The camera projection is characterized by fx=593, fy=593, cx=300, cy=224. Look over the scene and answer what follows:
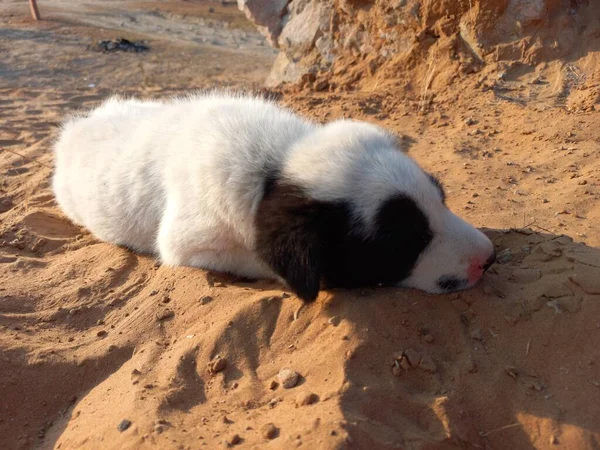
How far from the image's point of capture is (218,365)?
3.31 metres

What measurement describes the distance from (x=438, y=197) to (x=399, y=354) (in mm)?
1002

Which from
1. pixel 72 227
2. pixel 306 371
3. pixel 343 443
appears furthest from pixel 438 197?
pixel 72 227

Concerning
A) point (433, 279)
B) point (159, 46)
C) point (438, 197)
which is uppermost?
point (438, 197)

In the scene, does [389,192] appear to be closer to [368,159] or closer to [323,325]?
[368,159]

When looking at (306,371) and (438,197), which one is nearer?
(306,371)

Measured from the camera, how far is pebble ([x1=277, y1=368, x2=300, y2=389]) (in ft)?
10.2

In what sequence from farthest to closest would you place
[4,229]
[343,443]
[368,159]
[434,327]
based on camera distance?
[4,229] → [368,159] → [434,327] → [343,443]

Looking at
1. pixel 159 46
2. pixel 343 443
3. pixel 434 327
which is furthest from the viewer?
pixel 159 46

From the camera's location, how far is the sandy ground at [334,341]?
2.83m

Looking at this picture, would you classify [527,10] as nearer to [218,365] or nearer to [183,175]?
[183,175]

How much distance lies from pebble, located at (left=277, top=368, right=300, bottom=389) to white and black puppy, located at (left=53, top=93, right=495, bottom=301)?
18.1 inches

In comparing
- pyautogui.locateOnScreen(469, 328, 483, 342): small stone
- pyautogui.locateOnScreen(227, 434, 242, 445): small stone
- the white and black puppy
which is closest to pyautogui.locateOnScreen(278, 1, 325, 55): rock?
the white and black puppy

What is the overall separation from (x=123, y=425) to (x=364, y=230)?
5.40 ft

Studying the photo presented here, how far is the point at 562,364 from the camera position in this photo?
120 inches
